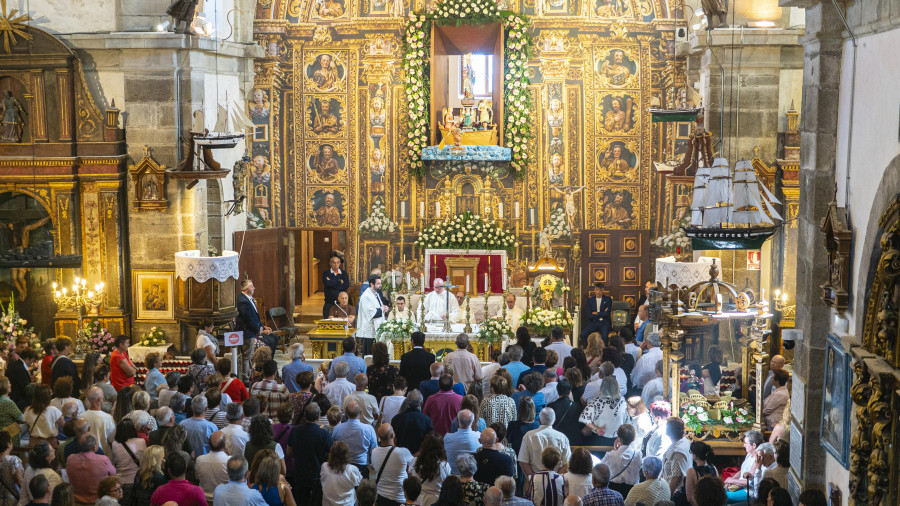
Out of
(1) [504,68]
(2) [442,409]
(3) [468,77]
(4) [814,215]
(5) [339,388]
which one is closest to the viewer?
(4) [814,215]

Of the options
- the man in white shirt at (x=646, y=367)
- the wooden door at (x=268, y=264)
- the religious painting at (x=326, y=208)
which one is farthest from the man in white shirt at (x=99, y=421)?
the religious painting at (x=326, y=208)

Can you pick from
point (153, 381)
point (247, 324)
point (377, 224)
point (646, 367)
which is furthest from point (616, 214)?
point (153, 381)

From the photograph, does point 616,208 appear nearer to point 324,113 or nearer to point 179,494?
point 324,113

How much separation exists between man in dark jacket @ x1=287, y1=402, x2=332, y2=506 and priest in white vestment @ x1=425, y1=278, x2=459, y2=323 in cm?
704

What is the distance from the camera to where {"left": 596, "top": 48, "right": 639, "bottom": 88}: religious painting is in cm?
2238

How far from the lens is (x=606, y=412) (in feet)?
39.3

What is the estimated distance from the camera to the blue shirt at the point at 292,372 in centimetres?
1359

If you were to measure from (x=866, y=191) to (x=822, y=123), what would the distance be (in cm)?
121

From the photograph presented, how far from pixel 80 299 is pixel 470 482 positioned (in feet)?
35.7

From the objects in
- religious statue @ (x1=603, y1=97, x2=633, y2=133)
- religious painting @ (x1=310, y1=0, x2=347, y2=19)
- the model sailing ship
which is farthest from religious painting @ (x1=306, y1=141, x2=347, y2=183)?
the model sailing ship

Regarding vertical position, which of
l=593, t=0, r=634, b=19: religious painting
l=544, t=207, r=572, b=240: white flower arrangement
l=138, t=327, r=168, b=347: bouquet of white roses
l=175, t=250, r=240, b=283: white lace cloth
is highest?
l=593, t=0, r=634, b=19: religious painting

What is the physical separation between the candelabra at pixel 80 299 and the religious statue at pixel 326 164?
589cm

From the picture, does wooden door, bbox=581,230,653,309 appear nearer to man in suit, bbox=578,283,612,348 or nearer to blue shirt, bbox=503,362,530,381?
man in suit, bbox=578,283,612,348

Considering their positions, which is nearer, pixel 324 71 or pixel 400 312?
pixel 400 312
